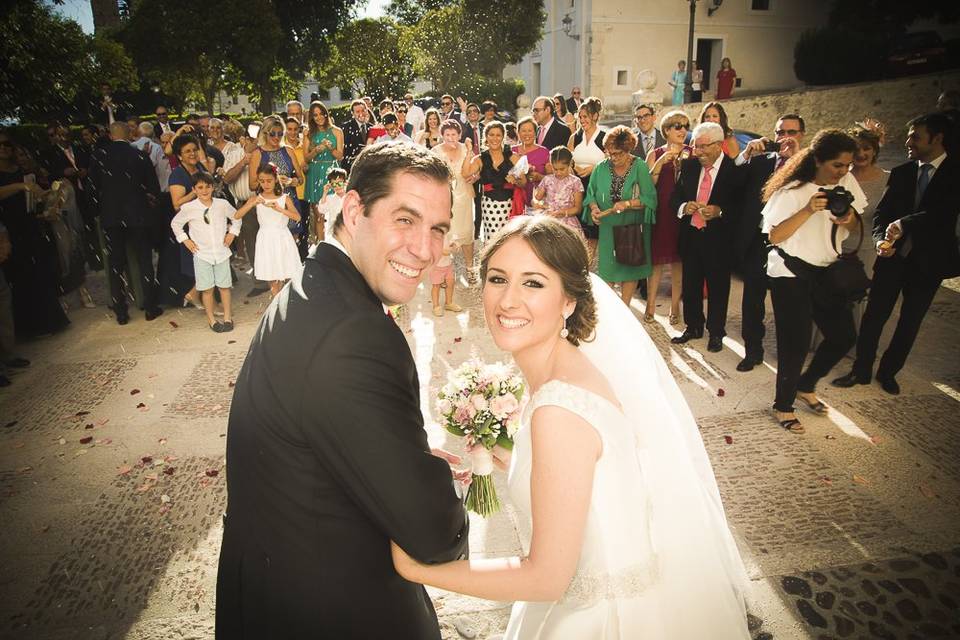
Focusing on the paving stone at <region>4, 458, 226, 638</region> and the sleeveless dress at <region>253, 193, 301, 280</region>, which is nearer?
the paving stone at <region>4, 458, 226, 638</region>

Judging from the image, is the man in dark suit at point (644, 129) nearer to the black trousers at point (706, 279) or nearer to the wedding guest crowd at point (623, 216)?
the wedding guest crowd at point (623, 216)

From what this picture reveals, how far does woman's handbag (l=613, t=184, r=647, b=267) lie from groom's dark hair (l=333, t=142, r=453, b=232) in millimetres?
5071

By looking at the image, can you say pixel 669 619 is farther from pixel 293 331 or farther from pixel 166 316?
pixel 166 316

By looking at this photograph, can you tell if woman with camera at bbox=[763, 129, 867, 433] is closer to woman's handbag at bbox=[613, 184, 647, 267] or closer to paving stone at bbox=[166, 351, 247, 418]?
woman's handbag at bbox=[613, 184, 647, 267]

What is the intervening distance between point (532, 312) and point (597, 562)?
2.94 feet

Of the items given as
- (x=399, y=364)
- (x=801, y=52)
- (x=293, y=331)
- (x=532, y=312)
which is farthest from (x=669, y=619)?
→ (x=801, y=52)

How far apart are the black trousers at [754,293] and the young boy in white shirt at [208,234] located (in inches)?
241

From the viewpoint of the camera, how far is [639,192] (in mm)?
6438

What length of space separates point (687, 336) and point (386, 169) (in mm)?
5589

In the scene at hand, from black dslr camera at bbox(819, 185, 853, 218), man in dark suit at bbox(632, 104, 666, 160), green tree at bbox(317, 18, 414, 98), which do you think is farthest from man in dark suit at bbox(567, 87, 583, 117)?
green tree at bbox(317, 18, 414, 98)

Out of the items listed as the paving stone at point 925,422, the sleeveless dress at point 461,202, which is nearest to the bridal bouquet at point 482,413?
the paving stone at point 925,422

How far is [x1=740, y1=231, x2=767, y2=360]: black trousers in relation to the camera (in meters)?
5.51

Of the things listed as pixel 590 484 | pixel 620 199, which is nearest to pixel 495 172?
pixel 620 199

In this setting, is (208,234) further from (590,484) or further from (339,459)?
(590,484)
